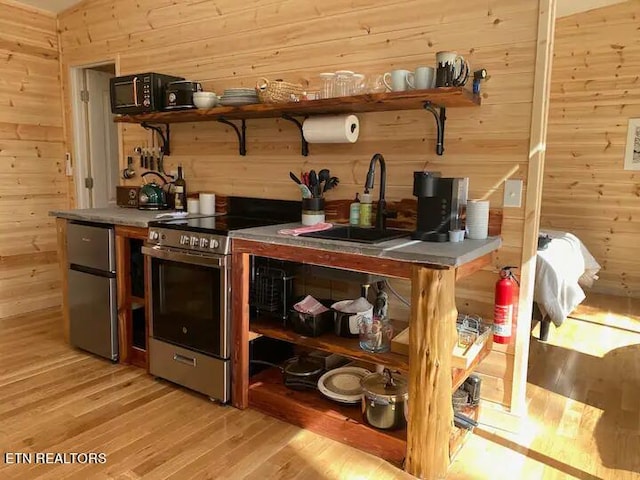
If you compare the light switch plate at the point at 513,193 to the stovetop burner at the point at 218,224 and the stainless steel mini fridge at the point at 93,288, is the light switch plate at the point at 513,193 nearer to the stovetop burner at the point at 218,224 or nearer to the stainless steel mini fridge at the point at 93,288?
the stovetop burner at the point at 218,224

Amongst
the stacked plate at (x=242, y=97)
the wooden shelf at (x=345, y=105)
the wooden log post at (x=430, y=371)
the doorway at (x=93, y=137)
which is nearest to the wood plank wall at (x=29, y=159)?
the doorway at (x=93, y=137)

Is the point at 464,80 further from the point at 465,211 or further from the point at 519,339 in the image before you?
the point at 519,339

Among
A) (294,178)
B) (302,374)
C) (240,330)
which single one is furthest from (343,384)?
(294,178)

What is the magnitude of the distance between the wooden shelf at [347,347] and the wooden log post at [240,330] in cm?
8

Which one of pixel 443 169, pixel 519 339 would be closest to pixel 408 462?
pixel 519 339

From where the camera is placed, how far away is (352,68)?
8.73ft

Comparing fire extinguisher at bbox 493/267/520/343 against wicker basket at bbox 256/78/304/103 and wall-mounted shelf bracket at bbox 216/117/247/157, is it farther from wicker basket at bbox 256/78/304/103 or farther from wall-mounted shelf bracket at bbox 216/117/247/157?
wall-mounted shelf bracket at bbox 216/117/247/157

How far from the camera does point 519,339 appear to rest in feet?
7.65

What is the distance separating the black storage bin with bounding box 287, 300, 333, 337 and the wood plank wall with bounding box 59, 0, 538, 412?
2.18 feet

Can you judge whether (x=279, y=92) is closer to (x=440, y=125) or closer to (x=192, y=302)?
(x=440, y=125)

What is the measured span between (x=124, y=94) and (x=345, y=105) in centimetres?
172

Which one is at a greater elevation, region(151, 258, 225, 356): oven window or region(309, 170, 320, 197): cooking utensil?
region(309, 170, 320, 197): cooking utensil

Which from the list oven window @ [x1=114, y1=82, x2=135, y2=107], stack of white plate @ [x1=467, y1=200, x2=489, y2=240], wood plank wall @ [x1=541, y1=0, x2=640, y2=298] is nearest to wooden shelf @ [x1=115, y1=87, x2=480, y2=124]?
oven window @ [x1=114, y1=82, x2=135, y2=107]

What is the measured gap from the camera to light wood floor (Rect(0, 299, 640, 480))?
2018 mm
